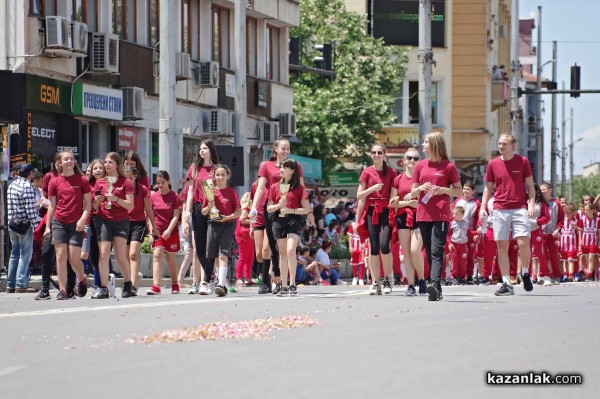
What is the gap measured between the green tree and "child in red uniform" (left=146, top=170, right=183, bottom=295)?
32285mm

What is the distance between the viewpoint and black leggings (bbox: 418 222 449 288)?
17.6 meters

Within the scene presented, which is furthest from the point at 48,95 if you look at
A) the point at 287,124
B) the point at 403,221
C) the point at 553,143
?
the point at 553,143

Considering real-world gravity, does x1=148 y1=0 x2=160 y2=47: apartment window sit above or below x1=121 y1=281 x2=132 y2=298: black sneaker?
above

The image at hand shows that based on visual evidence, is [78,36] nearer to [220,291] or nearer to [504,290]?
[220,291]

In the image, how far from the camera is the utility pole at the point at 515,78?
73.1 m

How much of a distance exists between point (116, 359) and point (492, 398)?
10.0 feet

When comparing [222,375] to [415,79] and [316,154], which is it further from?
[415,79]

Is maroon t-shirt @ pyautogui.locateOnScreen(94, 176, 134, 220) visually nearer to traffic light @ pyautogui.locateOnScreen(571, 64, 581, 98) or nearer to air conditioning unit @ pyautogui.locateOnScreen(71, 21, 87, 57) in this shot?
air conditioning unit @ pyautogui.locateOnScreen(71, 21, 87, 57)

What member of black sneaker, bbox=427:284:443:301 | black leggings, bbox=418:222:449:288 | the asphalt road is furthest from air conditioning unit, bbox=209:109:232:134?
the asphalt road

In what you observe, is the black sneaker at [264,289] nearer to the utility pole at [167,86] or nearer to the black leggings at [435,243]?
Answer: the black leggings at [435,243]

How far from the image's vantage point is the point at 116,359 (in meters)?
10.4

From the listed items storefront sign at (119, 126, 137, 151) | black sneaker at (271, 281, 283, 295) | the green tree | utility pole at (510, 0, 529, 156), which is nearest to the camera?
black sneaker at (271, 281, 283, 295)

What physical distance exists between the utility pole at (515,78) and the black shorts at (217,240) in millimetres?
42694

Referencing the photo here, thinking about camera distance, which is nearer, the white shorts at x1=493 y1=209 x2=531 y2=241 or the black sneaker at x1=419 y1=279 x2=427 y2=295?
the white shorts at x1=493 y1=209 x2=531 y2=241
